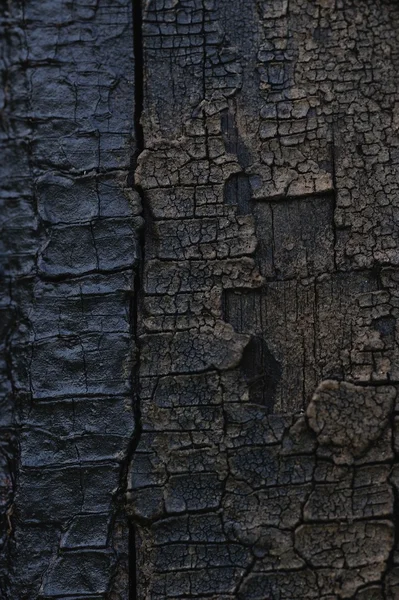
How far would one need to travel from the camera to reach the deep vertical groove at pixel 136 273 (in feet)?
5.34

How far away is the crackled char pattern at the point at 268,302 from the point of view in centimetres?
160

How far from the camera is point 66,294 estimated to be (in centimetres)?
169

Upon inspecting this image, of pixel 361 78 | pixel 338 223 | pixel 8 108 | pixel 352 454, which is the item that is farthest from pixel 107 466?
pixel 361 78

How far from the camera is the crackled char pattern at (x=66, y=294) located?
1.64m

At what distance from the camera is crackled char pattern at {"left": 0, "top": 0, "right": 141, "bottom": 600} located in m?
1.64

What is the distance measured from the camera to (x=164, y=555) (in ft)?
5.29

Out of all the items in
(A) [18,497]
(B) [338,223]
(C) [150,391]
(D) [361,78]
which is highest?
(D) [361,78]

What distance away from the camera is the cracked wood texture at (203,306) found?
63.3 inches

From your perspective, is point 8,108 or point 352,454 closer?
point 352,454

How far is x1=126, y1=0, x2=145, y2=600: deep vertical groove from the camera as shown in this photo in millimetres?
1627

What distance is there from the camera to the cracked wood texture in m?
1.61

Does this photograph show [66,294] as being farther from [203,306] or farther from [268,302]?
[268,302]

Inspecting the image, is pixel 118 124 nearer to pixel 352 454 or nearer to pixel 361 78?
pixel 361 78

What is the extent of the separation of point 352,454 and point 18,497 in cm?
83
